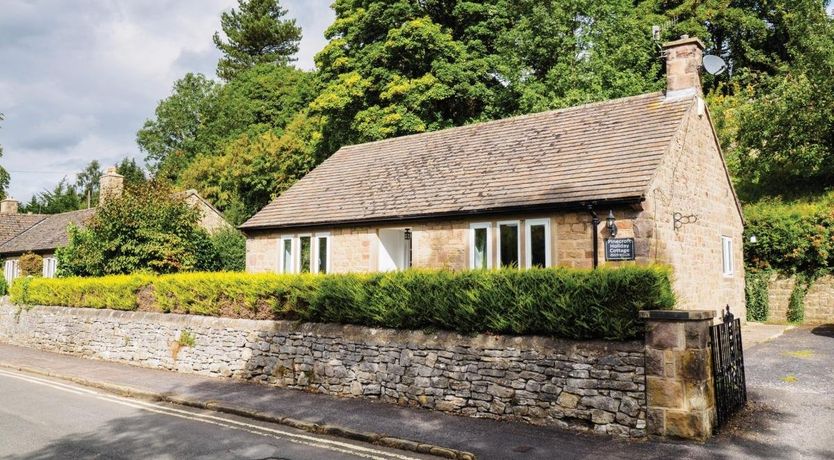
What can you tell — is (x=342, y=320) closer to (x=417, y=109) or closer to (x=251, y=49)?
(x=417, y=109)

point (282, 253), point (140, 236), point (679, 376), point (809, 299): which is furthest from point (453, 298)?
point (809, 299)

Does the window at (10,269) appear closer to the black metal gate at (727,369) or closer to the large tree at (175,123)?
the large tree at (175,123)

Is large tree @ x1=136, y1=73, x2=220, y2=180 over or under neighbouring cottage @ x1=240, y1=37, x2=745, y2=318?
over

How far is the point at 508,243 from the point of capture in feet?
51.2

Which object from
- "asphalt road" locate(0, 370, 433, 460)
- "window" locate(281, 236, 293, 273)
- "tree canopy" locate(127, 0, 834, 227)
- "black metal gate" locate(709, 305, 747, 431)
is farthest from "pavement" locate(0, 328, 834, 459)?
"tree canopy" locate(127, 0, 834, 227)

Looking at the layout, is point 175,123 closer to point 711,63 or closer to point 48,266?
point 48,266

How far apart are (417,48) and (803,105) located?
679 inches

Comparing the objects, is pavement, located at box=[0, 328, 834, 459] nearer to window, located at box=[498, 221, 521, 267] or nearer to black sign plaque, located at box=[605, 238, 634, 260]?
black sign plaque, located at box=[605, 238, 634, 260]

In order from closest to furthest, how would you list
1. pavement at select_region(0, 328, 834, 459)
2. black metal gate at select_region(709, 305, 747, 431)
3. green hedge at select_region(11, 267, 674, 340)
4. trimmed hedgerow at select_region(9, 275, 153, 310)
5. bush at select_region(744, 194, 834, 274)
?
pavement at select_region(0, 328, 834, 459)
black metal gate at select_region(709, 305, 747, 431)
green hedge at select_region(11, 267, 674, 340)
trimmed hedgerow at select_region(9, 275, 153, 310)
bush at select_region(744, 194, 834, 274)

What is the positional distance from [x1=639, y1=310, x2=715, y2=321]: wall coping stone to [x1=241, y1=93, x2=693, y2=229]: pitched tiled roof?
222 inches

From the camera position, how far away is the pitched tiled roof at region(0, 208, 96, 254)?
34.4m

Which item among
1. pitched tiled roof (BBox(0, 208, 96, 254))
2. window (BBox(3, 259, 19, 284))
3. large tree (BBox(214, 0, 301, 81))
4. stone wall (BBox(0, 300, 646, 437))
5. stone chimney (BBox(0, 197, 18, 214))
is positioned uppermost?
large tree (BBox(214, 0, 301, 81))

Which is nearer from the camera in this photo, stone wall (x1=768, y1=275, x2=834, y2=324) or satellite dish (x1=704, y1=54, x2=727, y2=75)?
satellite dish (x1=704, y1=54, x2=727, y2=75)

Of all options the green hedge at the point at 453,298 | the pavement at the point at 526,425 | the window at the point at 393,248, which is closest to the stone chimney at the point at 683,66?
the pavement at the point at 526,425
